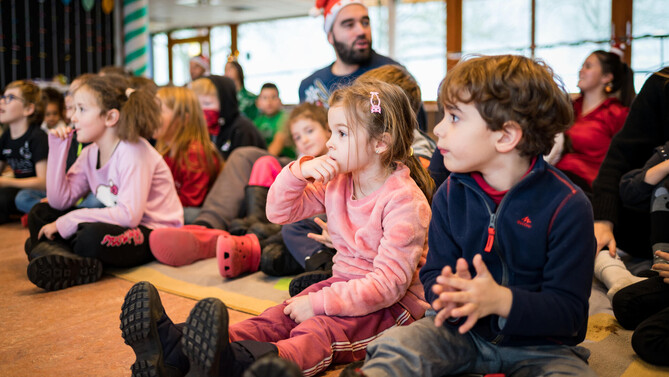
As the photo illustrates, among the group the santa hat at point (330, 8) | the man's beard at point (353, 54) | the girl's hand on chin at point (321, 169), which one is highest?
the santa hat at point (330, 8)

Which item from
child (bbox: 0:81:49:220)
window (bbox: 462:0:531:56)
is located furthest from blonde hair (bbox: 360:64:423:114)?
window (bbox: 462:0:531:56)

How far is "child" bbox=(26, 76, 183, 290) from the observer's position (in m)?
2.03

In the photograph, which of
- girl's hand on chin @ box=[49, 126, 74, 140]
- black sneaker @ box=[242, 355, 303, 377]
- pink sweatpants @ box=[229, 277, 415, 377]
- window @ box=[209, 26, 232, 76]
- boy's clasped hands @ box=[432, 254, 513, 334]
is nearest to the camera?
black sneaker @ box=[242, 355, 303, 377]

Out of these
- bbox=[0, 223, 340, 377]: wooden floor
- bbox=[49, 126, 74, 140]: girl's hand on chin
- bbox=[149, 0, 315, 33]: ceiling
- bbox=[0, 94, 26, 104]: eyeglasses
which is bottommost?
bbox=[0, 223, 340, 377]: wooden floor

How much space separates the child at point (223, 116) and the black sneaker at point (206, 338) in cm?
218

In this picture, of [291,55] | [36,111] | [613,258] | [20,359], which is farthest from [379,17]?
[20,359]

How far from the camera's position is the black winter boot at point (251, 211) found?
2.35 metres

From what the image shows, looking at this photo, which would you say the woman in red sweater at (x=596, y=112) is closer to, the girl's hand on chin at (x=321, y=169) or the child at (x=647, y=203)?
the child at (x=647, y=203)

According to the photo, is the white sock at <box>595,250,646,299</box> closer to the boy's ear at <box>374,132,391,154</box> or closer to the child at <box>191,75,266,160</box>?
the boy's ear at <box>374,132,391,154</box>

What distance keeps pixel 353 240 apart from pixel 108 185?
4.15ft

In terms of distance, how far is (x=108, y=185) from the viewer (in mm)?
2188

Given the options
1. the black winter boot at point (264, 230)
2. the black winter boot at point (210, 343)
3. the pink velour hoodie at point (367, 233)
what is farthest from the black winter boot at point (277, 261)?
the black winter boot at point (210, 343)

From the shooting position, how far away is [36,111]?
123 inches

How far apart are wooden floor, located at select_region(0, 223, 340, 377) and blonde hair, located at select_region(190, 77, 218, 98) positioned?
1.35 metres
